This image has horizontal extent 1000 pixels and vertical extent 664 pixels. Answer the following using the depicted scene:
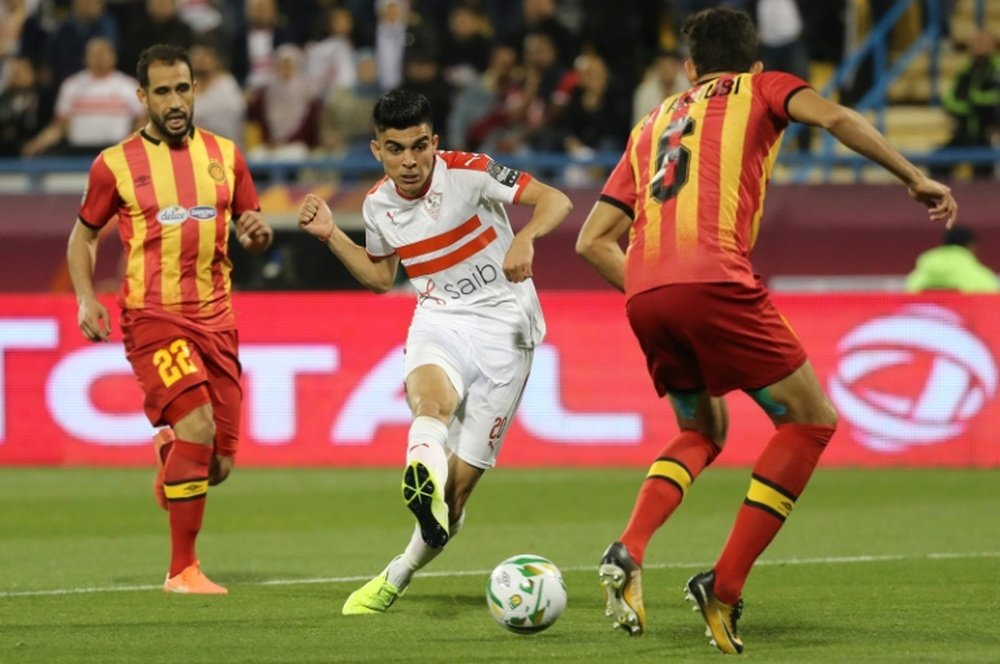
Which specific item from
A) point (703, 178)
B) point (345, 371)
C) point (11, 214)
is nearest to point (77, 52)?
point (11, 214)

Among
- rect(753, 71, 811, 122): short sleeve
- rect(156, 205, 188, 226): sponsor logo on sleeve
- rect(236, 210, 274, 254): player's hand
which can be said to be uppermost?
rect(753, 71, 811, 122): short sleeve

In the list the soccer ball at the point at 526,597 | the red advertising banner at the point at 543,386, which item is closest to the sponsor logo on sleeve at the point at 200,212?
the soccer ball at the point at 526,597

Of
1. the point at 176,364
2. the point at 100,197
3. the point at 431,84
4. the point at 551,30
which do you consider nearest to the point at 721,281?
the point at 176,364

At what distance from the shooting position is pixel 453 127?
1772cm

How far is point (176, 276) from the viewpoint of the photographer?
27.1 ft

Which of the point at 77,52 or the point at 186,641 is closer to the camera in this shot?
the point at 186,641

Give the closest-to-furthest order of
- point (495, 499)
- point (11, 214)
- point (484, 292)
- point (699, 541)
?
point (484, 292) → point (699, 541) → point (495, 499) → point (11, 214)

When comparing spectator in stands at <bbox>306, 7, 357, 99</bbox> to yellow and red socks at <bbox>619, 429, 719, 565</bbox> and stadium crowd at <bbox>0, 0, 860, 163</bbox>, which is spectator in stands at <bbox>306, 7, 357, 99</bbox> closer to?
stadium crowd at <bbox>0, 0, 860, 163</bbox>

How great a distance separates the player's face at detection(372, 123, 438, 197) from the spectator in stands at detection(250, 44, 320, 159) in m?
10.5

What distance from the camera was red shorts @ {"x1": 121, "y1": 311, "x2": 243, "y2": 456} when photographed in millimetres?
8125

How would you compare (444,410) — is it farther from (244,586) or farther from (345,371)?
(345,371)

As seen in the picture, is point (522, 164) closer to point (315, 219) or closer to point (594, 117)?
point (594, 117)

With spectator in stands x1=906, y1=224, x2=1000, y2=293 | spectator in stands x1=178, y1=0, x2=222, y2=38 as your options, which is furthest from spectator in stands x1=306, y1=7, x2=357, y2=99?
spectator in stands x1=906, y1=224, x2=1000, y2=293

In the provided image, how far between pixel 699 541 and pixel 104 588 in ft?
10.7
